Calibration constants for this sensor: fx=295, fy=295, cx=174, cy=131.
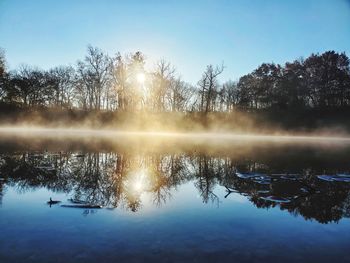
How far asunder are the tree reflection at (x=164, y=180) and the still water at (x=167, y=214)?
0.04 m

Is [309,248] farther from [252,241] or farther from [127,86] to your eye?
[127,86]

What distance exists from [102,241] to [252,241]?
2.67m

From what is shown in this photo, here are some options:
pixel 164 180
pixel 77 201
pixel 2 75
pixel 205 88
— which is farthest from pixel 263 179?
pixel 2 75

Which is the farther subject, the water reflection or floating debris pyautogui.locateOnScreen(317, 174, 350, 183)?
floating debris pyautogui.locateOnScreen(317, 174, 350, 183)

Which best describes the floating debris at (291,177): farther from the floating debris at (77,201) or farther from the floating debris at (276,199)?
the floating debris at (77,201)

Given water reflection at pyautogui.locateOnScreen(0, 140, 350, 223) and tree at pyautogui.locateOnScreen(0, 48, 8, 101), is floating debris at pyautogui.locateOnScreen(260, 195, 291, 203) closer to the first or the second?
water reflection at pyautogui.locateOnScreen(0, 140, 350, 223)

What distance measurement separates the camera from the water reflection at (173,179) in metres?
8.08

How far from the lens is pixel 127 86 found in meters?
51.7

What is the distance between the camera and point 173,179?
11227 millimetres

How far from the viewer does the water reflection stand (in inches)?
318

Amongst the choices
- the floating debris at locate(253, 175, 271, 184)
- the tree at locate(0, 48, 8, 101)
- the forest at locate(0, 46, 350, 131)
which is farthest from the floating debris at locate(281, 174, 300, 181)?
A: the tree at locate(0, 48, 8, 101)

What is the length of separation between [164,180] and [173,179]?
1.23ft

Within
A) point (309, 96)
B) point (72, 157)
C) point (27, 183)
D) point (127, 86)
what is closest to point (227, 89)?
point (309, 96)

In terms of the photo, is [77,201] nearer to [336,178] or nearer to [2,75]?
[336,178]
